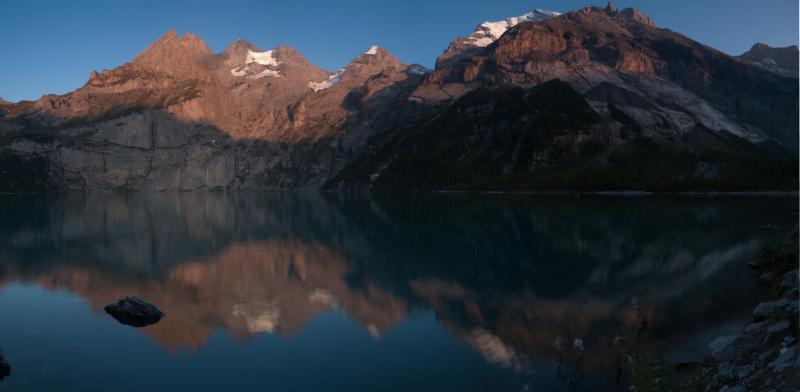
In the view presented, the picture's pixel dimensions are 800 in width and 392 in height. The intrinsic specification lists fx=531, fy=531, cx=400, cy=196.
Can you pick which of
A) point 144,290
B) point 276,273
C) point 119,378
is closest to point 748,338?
point 119,378

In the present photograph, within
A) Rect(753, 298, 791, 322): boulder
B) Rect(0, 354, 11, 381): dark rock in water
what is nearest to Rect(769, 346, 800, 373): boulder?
Rect(753, 298, 791, 322): boulder

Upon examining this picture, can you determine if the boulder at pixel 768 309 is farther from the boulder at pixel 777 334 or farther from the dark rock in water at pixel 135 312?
the dark rock in water at pixel 135 312

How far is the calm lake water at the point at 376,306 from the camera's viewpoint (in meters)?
25.7

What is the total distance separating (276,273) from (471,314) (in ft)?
76.5

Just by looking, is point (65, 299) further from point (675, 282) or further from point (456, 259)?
point (675, 282)

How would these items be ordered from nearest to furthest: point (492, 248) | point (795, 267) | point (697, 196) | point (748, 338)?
1. point (748, 338)
2. point (795, 267)
3. point (492, 248)
4. point (697, 196)

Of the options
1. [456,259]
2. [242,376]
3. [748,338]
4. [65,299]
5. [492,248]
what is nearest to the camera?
[748,338]

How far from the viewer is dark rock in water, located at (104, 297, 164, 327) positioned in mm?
35312

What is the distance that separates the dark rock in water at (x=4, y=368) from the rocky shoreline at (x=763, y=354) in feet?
102

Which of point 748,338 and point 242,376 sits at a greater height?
point 748,338

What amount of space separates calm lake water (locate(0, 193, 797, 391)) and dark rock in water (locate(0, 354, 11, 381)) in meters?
0.38

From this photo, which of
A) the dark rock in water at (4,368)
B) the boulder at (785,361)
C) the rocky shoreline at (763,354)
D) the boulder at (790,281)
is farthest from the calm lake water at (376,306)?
the boulder at (785,361)

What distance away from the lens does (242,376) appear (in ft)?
84.6

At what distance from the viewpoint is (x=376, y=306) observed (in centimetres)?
3909
